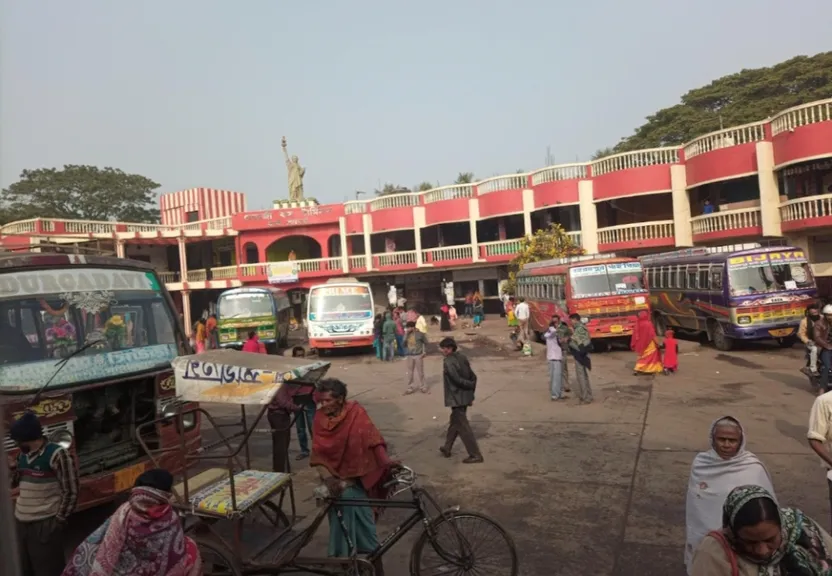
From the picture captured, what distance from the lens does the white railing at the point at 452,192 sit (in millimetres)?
29438

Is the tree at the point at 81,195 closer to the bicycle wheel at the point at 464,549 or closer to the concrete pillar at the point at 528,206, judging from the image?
the concrete pillar at the point at 528,206

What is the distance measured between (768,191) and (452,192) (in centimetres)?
1409

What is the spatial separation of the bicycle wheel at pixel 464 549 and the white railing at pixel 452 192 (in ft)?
85.6

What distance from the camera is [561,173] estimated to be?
87.4 ft

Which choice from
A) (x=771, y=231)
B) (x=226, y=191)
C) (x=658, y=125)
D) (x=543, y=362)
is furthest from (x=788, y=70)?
(x=226, y=191)

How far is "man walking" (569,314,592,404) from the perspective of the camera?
31.4 feet

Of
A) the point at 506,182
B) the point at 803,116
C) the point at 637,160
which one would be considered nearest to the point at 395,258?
the point at 506,182

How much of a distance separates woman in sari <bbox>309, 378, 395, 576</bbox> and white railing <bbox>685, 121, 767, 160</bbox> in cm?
2066

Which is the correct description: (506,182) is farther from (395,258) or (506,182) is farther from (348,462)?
(348,462)

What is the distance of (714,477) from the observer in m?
3.13

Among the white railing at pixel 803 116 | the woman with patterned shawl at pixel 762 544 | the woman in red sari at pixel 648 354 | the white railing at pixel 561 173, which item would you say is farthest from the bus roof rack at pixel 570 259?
the woman with patterned shawl at pixel 762 544

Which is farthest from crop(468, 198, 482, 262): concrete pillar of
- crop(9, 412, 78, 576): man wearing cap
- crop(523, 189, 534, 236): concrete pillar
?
crop(9, 412, 78, 576): man wearing cap

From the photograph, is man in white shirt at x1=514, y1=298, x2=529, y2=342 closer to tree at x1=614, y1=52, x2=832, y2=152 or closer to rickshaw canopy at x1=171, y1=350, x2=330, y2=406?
rickshaw canopy at x1=171, y1=350, x2=330, y2=406

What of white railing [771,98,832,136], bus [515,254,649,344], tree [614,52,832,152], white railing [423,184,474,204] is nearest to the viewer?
bus [515,254,649,344]
